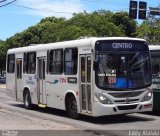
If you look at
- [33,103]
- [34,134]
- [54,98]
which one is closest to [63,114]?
[54,98]

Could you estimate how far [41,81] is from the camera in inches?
789

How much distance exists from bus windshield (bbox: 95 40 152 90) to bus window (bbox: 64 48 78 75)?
1.52 metres

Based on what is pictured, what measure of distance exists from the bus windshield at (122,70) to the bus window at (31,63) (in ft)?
19.8

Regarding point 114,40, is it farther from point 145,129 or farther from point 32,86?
point 32,86

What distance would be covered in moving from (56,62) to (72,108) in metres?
2.28

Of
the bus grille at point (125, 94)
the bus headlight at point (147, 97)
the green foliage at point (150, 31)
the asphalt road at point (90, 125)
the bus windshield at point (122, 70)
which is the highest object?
the green foliage at point (150, 31)

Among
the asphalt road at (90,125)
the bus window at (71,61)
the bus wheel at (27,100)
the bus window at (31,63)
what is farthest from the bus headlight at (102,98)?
the bus wheel at (27,100)

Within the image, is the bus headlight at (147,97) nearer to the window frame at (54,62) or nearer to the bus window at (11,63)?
the window frame at (54,62)

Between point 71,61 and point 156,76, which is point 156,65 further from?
point 71,61

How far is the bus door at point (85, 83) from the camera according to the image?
617 inches

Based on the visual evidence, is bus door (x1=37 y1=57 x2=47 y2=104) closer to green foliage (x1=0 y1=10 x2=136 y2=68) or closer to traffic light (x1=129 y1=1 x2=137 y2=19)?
traffic light (x1=129 y1=1 x2=137 y2=19)

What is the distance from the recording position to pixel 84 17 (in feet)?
181

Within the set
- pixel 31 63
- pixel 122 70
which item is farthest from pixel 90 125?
pixel 31 63

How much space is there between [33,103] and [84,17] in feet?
115
